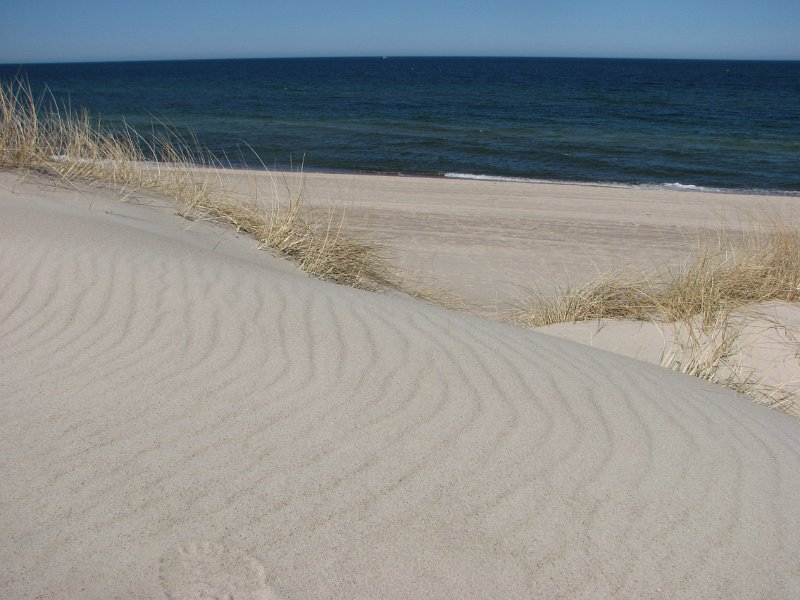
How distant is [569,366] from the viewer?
11.5 feet

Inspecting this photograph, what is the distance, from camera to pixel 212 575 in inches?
69.7

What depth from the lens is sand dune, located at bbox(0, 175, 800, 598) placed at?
72.9 inches

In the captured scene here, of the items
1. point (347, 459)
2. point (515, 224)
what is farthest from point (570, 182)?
point (347, 459)

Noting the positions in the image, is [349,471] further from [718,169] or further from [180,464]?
[718,169]

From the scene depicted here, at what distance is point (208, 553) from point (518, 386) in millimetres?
1581

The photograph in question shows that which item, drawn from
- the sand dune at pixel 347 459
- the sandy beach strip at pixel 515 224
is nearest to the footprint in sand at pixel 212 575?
the sand dune at pixel 347 459

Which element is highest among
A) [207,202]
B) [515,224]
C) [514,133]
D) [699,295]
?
[514,133]

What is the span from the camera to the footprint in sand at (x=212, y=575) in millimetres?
1716

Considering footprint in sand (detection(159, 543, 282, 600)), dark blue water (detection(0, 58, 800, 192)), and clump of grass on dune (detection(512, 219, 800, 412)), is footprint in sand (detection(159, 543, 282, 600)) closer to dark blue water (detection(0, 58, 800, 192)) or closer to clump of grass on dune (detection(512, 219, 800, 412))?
clump of grass on dune (detection(512, 219, 800, 412))

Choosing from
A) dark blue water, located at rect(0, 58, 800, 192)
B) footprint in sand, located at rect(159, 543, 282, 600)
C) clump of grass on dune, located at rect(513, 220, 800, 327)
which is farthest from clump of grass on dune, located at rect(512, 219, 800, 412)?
dark blue water, located at rect(0, 58, 800, 192)

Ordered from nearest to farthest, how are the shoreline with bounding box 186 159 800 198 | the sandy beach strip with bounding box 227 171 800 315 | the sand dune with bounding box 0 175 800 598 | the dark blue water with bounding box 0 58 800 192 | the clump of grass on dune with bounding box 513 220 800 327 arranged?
1. the sand dune with bounding box 0 175 800 598
2. the clump of grass on dune with bounding box 513 220 800 327
3. the sandy beach strip with bounding box 227 171 800 315
4. the shoreline with bounding box 186 159 800 198
5. the dark blue water with bounding box 0 58 800 192

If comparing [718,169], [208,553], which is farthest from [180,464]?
[718,169]

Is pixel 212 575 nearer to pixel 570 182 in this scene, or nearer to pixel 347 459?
pixel 347 459

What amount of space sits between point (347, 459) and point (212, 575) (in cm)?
65
